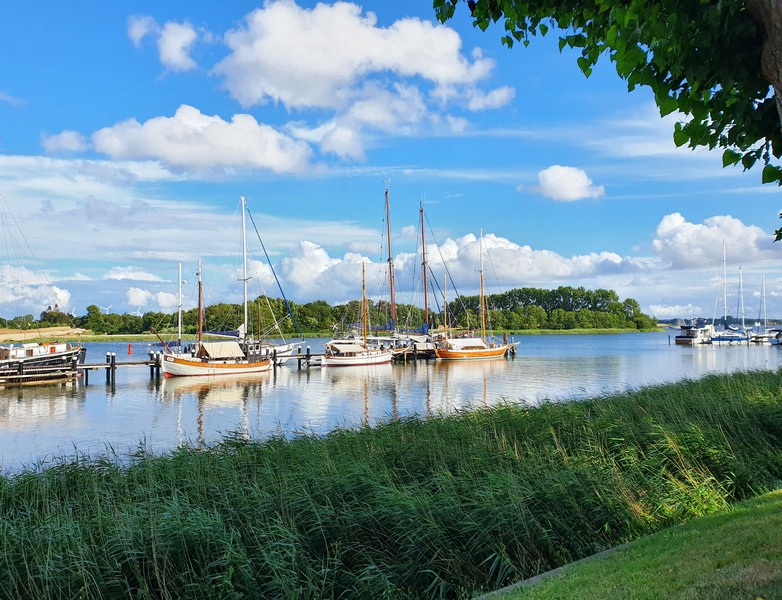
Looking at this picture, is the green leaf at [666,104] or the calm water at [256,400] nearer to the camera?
the green leaf at [666,104]

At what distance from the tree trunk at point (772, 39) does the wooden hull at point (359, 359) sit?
57890mm

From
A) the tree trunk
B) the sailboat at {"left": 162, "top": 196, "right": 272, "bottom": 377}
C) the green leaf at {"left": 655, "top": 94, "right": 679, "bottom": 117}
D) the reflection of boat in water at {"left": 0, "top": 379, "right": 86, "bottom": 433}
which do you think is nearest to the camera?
the tree trunk

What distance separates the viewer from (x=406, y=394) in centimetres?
3953

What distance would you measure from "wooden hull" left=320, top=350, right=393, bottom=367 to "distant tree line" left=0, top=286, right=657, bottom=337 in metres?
20.9

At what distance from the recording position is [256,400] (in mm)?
37750

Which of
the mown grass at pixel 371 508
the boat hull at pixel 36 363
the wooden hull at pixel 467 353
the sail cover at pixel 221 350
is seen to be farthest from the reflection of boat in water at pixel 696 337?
the mown grass at pixel 371 508

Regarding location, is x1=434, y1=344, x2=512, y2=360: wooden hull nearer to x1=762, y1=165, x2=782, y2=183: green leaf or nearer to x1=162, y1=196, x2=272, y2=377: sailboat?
x1=162, y1=196, x2=272, y2=377: sailboat

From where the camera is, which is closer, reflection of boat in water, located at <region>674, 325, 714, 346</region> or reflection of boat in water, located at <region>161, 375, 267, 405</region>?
reflection of boat in water, located at <region>161, 375, 267, 405</region>

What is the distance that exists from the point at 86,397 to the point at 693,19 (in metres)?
41.6

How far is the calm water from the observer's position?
79.9 feet

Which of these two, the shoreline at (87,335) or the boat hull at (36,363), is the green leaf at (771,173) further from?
the shoreline at (87,335)

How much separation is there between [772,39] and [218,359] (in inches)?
2109

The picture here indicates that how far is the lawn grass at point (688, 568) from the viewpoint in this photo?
17.5 feet

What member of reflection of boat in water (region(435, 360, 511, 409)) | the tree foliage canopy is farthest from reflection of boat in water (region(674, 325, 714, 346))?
the tree foliage canopy
